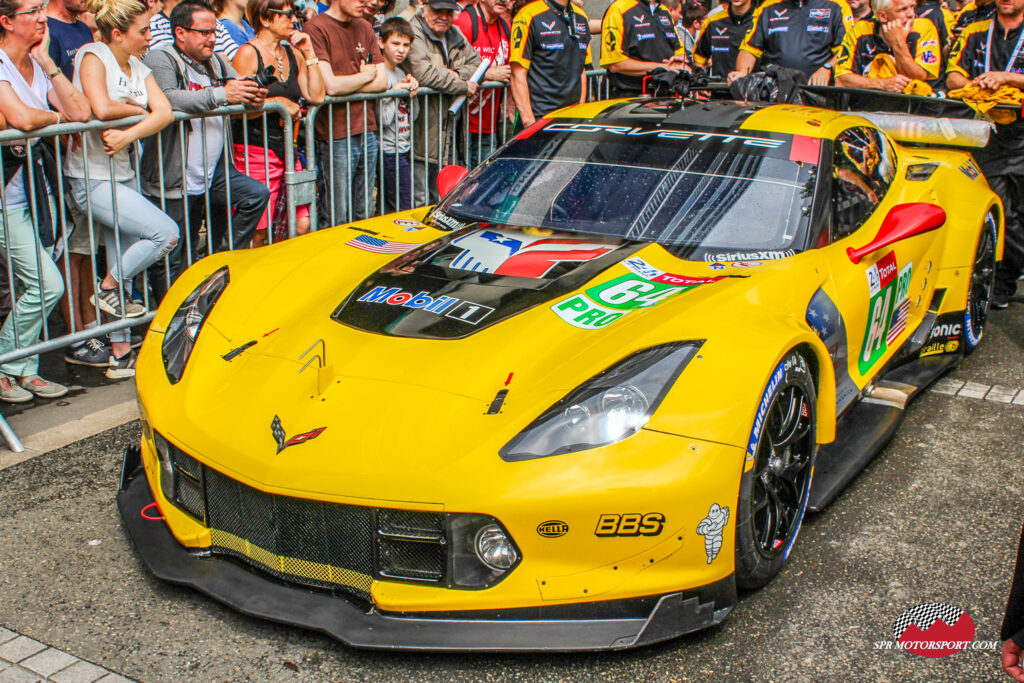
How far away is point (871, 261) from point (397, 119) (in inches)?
140

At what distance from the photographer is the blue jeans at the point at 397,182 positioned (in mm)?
6957

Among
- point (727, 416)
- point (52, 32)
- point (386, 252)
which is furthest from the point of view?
point (52, 32)

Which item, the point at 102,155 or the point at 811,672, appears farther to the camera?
the point at 102,155

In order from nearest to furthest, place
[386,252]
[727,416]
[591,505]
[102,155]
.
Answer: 1. [591,505]
2. [727,416]
3. [386,252]
4. [102,155]

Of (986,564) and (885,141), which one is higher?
(885,141)

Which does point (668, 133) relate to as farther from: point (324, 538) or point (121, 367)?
point (121, 367)

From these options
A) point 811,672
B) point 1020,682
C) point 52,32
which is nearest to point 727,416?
point 811,672

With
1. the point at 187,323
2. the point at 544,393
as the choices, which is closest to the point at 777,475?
the point at 544,393

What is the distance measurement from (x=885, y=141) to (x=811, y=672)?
121 inches

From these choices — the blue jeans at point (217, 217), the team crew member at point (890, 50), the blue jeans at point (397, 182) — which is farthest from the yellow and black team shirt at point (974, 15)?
the blue jeans at point (217, 217)

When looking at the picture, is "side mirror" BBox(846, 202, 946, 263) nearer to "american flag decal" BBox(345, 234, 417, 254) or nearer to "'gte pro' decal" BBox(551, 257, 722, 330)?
"'gte pro' decal" BBox(551, 257, 722, 330)

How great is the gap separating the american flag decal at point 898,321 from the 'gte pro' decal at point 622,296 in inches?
49.4

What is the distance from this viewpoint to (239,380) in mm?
3301

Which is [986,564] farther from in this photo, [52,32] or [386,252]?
[52,32]
